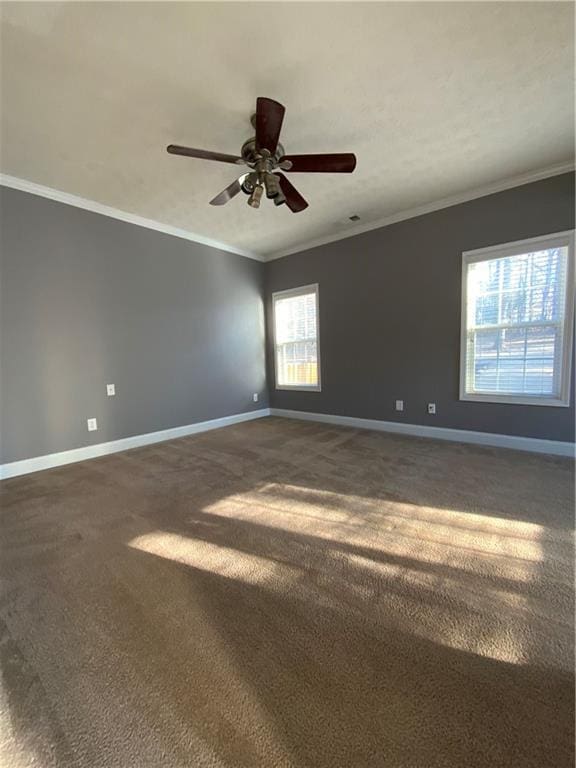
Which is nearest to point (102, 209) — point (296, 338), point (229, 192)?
point (229, 192)

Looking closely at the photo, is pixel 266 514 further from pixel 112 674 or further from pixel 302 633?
pixel 112 674

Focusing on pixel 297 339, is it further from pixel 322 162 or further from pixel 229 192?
pixel 322 162

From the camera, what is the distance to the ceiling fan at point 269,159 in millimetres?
1852

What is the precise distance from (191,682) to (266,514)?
43.6 inches

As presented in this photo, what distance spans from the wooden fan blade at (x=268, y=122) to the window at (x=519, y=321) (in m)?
2.49

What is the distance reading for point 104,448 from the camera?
3.51 m

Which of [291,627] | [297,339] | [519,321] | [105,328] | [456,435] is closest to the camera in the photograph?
[291,627]

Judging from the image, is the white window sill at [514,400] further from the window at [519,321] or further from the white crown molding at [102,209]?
the white crown molding at [102,209]

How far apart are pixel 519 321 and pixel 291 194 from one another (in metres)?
2.56

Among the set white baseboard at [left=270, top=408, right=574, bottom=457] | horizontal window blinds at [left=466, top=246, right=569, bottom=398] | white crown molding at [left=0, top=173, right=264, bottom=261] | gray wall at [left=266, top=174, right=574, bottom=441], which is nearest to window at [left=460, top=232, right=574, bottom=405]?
horizontal window blinds at [left=466, top=246, right=569, bottom=398]

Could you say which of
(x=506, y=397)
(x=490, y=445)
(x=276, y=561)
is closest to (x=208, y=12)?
(x=276, y=561)

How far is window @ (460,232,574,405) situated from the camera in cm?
294

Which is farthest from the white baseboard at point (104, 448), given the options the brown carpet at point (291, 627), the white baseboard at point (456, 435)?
the white baseboard at point (456, 435)

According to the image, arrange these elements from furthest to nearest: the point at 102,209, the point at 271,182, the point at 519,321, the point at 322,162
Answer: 1. the point at 102,209
2. the point at 519,321
3. the point at 271,182
4. the point at 322,162
